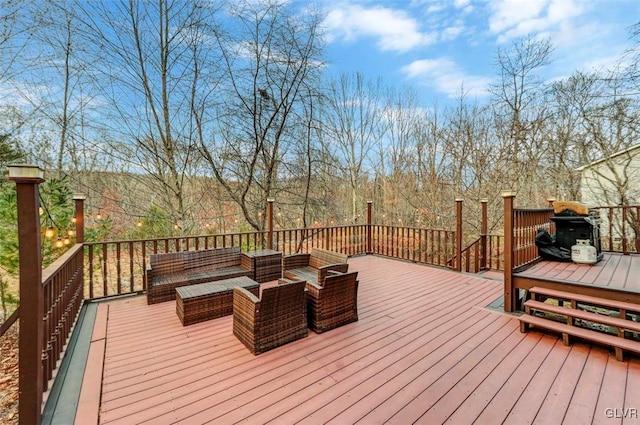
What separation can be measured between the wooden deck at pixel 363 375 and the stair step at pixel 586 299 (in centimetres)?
47

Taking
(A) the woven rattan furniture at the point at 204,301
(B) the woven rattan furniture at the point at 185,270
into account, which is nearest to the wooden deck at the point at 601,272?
(A) the woven rattan furniture at the point at 204,301

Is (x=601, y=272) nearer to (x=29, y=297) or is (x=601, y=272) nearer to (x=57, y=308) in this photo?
(x=29, y=297)

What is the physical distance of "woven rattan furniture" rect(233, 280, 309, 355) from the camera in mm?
2574

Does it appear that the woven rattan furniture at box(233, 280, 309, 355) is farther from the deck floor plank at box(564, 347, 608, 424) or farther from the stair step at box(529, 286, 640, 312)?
the stair step at box(529, 286, 640, 312)

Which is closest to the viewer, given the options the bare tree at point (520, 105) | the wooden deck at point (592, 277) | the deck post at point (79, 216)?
the wooden deck at point (592, 277)

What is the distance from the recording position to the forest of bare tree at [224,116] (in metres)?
5.59

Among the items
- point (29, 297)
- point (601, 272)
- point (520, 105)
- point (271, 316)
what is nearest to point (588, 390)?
point (601, 272)

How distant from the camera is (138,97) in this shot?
5.95 meters

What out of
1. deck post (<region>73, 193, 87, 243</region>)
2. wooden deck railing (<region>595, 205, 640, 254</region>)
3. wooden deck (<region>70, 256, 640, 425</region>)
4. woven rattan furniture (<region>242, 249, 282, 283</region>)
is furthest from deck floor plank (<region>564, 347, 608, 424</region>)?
deck post (<region>73, 193, 87, 243</region>)

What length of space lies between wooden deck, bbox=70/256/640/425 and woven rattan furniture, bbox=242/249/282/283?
4.16ft

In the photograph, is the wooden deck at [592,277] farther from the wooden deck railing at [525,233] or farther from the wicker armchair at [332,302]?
the wicker armchair at [332,302]

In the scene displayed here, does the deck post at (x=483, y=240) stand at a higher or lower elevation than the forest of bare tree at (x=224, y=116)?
lower

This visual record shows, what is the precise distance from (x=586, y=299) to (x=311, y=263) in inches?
141

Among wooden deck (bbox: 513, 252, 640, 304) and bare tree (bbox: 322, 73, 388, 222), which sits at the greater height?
bare tree (bbox: 322, 73, 388, 222)
